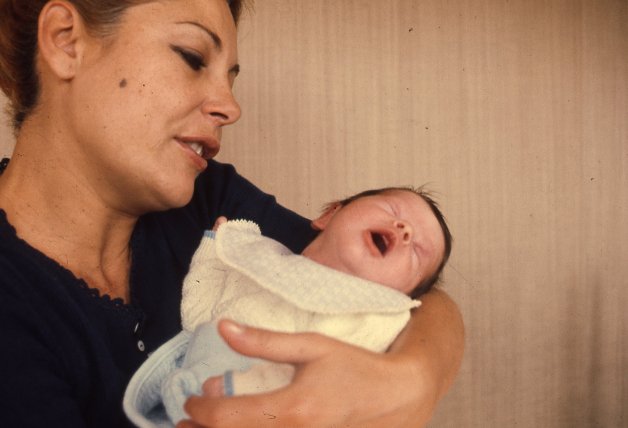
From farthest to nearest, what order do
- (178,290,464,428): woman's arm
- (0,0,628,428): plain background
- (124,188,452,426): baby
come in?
(0,0,628,428): plain background
(124,188,452,426): baby
(178,290,464,428): woman's arm

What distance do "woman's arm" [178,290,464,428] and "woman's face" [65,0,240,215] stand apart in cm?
39

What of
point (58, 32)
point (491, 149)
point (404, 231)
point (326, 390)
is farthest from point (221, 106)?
point (491, 149)

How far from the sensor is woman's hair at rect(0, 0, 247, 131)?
894 mm

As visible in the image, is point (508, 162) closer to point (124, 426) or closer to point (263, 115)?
point (263, 115)

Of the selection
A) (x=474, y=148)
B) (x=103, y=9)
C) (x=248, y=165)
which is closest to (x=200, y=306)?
(x=103, y=9)

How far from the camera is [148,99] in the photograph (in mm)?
901

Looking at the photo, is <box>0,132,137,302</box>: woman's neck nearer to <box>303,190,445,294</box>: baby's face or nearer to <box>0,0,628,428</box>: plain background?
<box>303,190,445,294</box>: baby's face

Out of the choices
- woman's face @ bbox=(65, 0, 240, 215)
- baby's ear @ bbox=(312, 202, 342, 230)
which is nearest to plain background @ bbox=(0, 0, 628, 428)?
baby's ear @ bbox=(312, 202, 342, 230)

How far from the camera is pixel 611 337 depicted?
2027mm

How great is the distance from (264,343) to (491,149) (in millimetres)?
1451

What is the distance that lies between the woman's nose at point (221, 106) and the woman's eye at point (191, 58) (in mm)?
49

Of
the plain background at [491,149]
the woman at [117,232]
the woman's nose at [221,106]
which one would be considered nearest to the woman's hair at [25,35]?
the woman at [117,232]

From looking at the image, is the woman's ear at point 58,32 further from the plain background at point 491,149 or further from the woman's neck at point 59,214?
the plain background at point 491,149

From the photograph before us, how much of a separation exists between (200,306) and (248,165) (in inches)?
30.5
